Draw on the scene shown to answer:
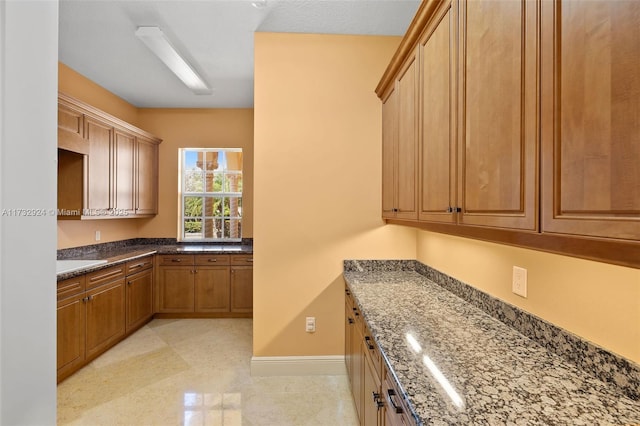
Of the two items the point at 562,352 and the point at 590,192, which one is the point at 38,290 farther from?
the point at 562,352

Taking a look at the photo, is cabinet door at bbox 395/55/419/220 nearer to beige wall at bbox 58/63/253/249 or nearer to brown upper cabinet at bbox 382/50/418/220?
brown upper cabinet at bbox 382/50/418/220

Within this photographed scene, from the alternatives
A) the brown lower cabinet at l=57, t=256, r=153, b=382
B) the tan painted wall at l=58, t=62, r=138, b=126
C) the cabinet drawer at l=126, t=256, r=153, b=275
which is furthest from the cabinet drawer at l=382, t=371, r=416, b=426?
the tan painted wall at l=58, t=62, r=138, b=126

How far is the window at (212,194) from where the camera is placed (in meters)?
4.64

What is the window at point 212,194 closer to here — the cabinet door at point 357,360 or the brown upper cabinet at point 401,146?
the brown upper cabinet at point 401,146

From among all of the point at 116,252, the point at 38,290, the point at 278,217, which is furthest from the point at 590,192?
the point at 116,252

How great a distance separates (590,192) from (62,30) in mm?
3652

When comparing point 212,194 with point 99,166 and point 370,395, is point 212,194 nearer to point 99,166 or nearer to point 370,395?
point 99,166

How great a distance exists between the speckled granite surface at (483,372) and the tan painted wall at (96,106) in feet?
10.9

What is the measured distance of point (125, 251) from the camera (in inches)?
149

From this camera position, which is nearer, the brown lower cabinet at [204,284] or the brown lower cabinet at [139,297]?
the brown lower cabinet at [139,297]

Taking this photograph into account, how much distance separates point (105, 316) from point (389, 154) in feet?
10.2

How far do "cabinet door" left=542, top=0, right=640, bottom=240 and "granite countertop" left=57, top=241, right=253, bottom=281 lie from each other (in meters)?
3.24

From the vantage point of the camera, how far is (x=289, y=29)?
8.46 feet

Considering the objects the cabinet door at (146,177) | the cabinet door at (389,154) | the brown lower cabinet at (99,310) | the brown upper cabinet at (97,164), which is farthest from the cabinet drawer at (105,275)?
the cabinet door at (389,154)
